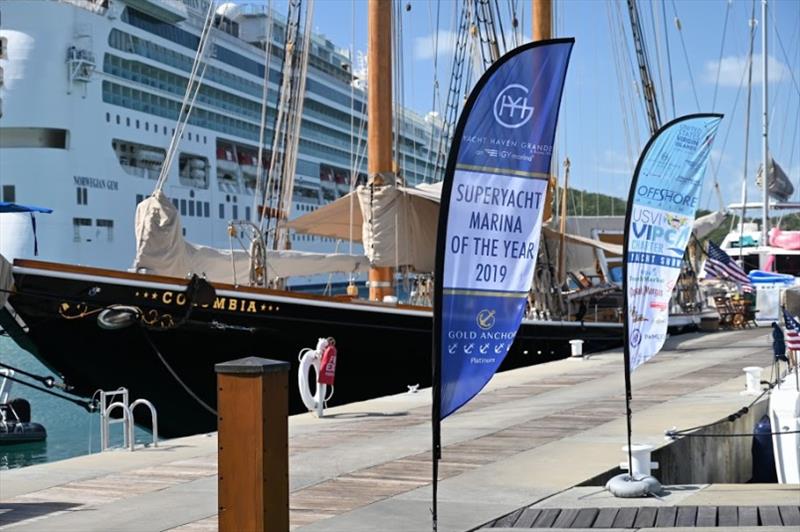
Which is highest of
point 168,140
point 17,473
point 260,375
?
point 168,140

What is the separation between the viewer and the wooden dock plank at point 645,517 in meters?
7.05

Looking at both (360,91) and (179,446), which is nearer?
(179,446)

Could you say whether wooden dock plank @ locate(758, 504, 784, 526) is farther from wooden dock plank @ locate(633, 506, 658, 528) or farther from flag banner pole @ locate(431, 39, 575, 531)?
flag banner pole @ locate(431, 39, 575, 531)

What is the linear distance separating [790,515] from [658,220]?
7.70ft

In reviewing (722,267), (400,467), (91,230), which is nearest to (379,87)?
(722,267)

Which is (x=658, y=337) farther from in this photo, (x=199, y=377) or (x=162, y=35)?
(x=162, y=35)

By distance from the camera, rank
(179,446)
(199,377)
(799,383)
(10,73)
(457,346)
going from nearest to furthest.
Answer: (457,346) < (179,446) < (799,383) < (199,377) < (10,73)

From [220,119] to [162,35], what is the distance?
6051 mm

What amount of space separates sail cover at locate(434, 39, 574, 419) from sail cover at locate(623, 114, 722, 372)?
1.61 m

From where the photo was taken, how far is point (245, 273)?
2095 centimetres

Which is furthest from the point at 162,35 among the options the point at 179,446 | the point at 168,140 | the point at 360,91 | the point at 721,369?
the point at 179,446

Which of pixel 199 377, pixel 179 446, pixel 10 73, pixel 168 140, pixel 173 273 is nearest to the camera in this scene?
pixel 179 446

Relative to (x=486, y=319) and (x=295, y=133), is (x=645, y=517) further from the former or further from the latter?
(x=295, y=133)

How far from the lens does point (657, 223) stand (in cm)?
854
